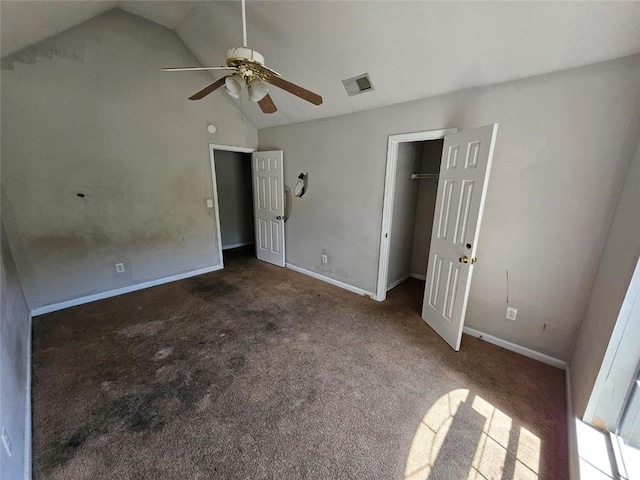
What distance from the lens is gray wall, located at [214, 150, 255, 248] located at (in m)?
5.34

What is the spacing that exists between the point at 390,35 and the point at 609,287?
93.0 inches

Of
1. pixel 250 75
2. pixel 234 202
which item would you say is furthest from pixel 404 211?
pixel 234 202

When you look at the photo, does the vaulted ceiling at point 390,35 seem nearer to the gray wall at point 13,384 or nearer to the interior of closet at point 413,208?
the interior of closet at point 413,208

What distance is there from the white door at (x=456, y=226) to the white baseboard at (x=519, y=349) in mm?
361

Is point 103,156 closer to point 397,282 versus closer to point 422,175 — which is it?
point 422,175

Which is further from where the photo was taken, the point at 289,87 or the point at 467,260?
the point at 467,260

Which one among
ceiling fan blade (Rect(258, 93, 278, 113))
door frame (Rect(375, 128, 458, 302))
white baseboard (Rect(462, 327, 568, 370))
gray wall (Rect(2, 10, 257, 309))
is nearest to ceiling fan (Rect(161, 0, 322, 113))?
ceiling fan blade (Rect(258, 93, 278, 113))

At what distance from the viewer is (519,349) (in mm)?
2330

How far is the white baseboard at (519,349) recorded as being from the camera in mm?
2168

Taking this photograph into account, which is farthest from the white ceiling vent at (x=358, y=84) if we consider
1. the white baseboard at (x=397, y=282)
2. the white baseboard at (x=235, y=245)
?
the white baseboard at (x=235, y=245)

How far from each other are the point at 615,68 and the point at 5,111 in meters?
5.04

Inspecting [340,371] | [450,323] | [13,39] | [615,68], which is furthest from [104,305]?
[615,68]

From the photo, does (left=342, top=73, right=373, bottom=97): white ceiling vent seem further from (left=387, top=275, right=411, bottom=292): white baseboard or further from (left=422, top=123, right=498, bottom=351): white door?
(left=387, top=275, right=411, bottom=292): white baseboard

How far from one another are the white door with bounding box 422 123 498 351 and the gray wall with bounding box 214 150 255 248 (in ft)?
14.1
